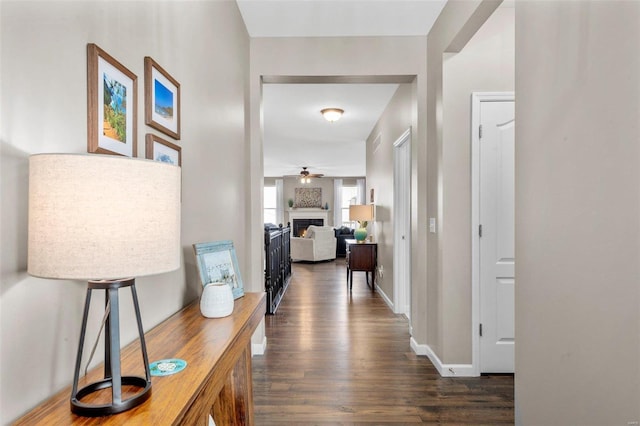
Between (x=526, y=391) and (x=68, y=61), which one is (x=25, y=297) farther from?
(x=526, y=391)

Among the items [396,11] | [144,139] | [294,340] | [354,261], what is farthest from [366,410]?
[354,261]

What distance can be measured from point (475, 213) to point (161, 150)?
2236 millimetres

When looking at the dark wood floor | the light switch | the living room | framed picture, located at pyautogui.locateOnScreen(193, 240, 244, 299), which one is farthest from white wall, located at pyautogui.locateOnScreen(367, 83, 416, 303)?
framed picture, located at pyautogui.locateOnScreen(193, 240, 244, 299)

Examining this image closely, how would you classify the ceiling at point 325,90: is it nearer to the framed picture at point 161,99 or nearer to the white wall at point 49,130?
the white wall at point 49,130

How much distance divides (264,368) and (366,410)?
3.09 feet

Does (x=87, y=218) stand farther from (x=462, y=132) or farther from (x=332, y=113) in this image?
(x=332, y=113)

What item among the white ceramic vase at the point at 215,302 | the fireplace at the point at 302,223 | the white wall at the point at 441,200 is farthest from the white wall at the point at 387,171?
the fireplace at the point at 302,223

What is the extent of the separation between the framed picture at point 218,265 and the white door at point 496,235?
188 cm

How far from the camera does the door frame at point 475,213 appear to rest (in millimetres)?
2729

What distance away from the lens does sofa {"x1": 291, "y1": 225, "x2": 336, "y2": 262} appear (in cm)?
903

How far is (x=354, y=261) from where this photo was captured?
19.0 ft

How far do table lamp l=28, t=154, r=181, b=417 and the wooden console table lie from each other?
0.07 m

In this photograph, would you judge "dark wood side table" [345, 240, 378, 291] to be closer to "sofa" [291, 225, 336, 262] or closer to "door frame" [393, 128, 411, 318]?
"door frame" [393, 128, 411, 318]

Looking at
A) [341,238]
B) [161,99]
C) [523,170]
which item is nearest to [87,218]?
[161,99]
